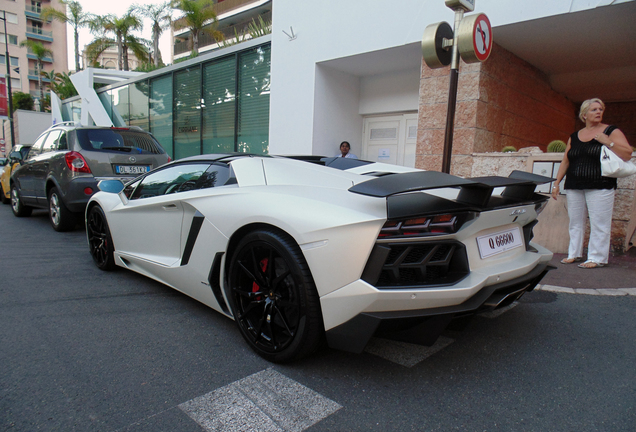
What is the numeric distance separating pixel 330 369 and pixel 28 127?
3721 cm

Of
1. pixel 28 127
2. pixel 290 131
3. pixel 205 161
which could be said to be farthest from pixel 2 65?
pixel 205 161

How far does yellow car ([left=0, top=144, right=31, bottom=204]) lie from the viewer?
8.05 m

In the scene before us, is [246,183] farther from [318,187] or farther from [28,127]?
[28,127]

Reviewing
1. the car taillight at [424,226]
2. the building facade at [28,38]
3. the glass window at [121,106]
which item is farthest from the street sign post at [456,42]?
the building facade at [28,38]

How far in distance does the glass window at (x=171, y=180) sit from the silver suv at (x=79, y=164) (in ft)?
9.46

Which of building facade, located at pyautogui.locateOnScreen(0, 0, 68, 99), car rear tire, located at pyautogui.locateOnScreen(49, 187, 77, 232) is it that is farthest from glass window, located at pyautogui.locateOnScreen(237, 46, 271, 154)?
building facade, located at pyautogui.locateOnScreen(0, 0, 68, 99)

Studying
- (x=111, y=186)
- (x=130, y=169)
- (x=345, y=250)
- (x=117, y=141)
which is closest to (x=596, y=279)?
(x=345, y=250)

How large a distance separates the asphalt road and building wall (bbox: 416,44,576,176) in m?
3.98

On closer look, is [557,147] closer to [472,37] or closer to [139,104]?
[472,37]

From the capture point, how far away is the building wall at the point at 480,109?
6645 millimetres

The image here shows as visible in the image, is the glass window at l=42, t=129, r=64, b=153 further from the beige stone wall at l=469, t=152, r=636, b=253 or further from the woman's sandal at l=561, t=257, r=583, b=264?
the woman's sandal at l=561, t=257, r=583, b=264

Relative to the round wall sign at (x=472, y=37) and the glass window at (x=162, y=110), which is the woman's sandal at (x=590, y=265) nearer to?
the round wall sign at (x=472, y=37)

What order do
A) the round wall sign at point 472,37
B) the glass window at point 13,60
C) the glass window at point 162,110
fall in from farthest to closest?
the glass window at point 13,60, the glass window at point 162,110, the round wall sign at point 472,37

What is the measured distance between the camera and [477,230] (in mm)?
2111
